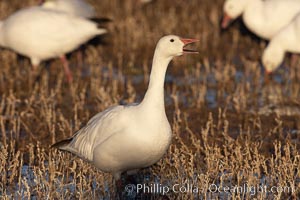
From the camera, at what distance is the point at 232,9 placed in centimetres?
1217

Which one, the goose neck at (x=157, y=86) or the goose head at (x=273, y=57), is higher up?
the goose head at (x=273, y=57)

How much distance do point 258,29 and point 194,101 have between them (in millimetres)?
2699

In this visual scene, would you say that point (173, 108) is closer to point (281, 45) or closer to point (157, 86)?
point (281, 45)

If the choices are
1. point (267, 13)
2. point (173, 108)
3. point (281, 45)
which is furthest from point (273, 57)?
point (173, 108)

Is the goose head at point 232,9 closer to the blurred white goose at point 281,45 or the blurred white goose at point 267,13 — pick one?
the blurred white goose at point 267,13

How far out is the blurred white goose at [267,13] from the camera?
11242mm

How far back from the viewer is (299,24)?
1046 centimetres

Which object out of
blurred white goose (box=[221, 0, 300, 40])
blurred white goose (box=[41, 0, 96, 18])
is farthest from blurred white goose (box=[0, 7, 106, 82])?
blurred white goose (box=[221, 0, 300, 40])

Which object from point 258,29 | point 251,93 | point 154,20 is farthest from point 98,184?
point 154,20

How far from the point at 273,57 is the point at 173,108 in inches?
85.0

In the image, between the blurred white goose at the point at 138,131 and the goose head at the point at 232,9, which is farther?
the goose head at the point at 232,9

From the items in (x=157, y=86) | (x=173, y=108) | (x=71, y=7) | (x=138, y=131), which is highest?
(x=71, y=7)

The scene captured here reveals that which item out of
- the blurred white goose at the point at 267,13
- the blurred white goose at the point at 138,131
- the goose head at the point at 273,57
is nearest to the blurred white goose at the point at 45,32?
the goose head at the point at 273,57

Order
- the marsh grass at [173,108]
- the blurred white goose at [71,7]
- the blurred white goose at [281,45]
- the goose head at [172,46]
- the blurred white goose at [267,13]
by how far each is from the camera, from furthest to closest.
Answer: the blurred white goose at [71,7], the blurred white goose at [267,13], the blurred white goose at [281,45], the marsh grass at [173,108], the goose head at [172,46]
